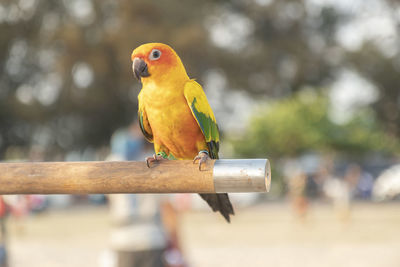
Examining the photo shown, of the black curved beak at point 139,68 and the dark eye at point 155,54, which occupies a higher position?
the dark eye at point 155,54

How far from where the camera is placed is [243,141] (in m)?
22.0

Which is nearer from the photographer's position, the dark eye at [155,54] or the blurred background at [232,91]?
the dark eye at [155,54]

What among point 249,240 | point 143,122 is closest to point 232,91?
point 249,240

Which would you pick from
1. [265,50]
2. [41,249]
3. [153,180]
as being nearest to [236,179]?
[153,180]

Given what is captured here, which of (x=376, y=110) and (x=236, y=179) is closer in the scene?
(x=236, y=179)

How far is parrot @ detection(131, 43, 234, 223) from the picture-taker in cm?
181

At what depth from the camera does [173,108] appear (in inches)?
76.4

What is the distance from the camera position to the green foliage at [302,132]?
21344mm

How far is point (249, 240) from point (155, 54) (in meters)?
9.68

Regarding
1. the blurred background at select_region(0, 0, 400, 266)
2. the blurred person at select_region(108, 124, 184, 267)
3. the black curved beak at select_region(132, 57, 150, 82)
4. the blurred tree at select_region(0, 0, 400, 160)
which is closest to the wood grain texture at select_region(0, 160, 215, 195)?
the black curved beak at select_region(132, 57, 150, 82)

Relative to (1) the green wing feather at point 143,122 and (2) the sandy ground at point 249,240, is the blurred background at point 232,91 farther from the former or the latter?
(1) the green wing feather at point 143,122

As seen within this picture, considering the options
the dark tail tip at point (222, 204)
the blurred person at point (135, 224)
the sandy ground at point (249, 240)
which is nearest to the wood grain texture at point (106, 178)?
the dark tail tip at point (222, 204)

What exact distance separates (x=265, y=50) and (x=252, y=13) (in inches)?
80.3

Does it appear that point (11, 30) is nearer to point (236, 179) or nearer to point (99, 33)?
point (99, 33)
